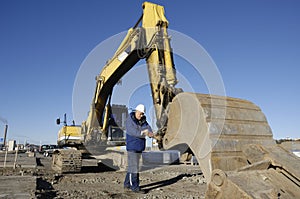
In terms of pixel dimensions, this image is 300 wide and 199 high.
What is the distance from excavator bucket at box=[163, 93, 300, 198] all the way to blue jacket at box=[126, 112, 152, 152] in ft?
3.32

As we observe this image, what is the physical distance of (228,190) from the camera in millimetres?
2104

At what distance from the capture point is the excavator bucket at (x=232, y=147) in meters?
2.19

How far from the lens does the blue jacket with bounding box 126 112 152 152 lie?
4.38 meters

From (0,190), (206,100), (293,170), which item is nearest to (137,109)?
(206,100)

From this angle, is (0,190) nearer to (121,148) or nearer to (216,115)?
(216,115)

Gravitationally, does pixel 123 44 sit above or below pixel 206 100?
above

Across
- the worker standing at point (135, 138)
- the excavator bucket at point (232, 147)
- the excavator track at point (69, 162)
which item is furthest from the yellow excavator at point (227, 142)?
the excavator track at point (69, 162)

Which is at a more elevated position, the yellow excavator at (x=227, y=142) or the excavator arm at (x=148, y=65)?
the excavator arm at (x=148, y=65)

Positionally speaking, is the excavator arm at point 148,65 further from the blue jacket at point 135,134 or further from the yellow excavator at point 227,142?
the blue jacket at point 135,134

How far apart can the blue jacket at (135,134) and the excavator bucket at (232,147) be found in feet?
3.32

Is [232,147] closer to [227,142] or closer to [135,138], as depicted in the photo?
[227,142]

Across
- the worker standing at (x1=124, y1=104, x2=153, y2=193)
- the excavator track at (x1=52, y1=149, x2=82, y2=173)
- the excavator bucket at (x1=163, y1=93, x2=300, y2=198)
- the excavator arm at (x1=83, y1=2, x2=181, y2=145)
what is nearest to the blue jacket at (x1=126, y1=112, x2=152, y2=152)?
the worker standing at (x1=124, y1=104, x2=153, y2=193)

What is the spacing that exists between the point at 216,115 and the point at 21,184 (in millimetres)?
3375

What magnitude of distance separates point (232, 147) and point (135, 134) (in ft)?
6.35
